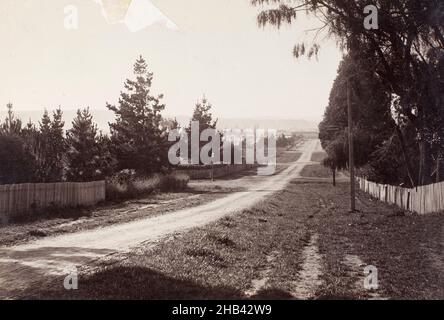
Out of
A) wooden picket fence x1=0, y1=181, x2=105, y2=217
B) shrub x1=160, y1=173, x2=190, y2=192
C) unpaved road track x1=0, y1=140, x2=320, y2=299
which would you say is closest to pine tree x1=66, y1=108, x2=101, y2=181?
shrub x1=160, y1=173, x2=190, y2=192

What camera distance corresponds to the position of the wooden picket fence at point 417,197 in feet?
65.9

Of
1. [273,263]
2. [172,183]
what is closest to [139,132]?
[172,183]

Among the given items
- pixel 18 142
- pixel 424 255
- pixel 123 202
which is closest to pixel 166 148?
pixel 123 202

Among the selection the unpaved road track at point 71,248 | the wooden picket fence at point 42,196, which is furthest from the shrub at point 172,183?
the unpaved road track at point 71,248

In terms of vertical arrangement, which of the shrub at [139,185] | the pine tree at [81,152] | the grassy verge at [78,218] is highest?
the pine tree at [81,152]

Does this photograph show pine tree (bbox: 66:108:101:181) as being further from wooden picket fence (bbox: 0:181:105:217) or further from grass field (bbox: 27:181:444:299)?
grass field (bbox: 27:181:444:299)

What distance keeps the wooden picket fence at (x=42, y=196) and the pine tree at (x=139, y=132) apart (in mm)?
18254

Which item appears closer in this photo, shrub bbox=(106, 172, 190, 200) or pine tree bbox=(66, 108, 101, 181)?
shrub bbox=(106, 172, 190, 200)

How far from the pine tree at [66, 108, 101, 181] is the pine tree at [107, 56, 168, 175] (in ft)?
24.7

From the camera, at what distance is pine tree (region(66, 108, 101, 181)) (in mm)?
38562

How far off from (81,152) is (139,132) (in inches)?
444

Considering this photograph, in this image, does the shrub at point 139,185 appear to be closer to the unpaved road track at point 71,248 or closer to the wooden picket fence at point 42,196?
the wooden picket fence at point 42,196

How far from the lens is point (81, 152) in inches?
1517
